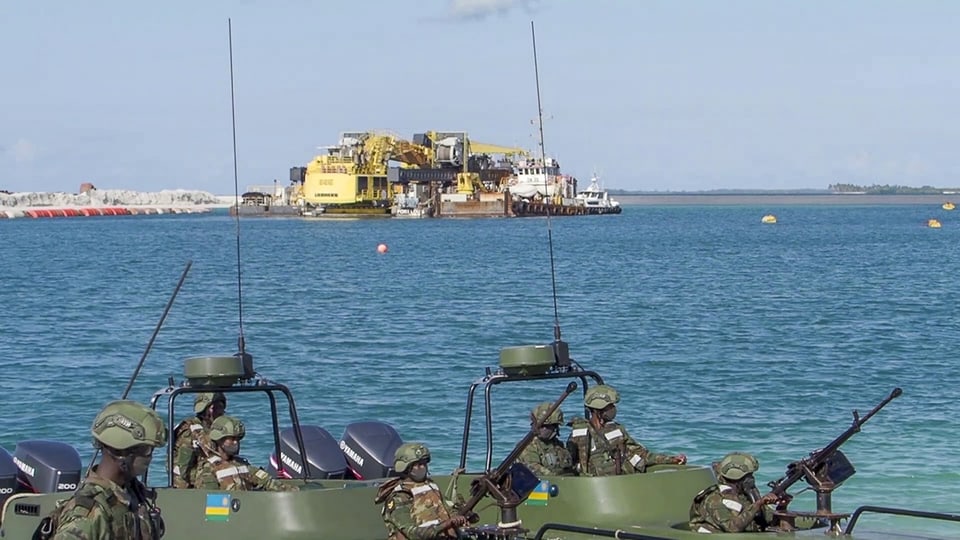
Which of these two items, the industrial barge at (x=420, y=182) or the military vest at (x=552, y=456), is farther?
the industrial barge at (x=420, y=182)

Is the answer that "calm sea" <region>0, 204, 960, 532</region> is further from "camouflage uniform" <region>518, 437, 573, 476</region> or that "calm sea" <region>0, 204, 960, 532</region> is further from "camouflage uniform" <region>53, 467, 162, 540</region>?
"camouflage uniform" <region>53, 467, 162, 540</region>

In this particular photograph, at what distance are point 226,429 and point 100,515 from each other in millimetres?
4288

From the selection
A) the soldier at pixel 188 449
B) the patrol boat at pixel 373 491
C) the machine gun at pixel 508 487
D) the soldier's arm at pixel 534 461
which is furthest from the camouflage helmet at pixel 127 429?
the soldier's arm at pixel 534 461

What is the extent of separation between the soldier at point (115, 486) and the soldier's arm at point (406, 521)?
335 cm

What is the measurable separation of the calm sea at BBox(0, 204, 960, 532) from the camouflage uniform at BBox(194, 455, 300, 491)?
3.22 meters

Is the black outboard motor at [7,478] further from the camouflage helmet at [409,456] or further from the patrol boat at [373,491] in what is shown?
the camouflage helmet at [409,456]

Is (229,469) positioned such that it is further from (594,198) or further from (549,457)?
(594,198)

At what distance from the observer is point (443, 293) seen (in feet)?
157

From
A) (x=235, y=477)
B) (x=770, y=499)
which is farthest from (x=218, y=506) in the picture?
(x=770, y=499)

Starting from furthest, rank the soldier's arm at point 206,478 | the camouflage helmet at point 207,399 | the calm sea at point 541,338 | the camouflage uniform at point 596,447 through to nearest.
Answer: the calm sea at point 541,338 < the camouflage uniform at point 596,447 < the camouflage helmet at point 207,399 < the soldier's arm at point 206,478

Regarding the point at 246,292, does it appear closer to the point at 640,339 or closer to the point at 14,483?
the point at 640,339

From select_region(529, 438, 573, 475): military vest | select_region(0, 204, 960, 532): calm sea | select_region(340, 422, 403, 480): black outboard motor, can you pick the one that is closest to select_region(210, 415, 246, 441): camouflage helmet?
select_region(340, 422, 403, 480): black outboard motor

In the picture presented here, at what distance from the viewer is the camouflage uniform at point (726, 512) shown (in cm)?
1112

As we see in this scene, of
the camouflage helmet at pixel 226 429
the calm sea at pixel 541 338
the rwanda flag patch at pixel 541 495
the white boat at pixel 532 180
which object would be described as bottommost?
the calm sea at pixel 541 338
